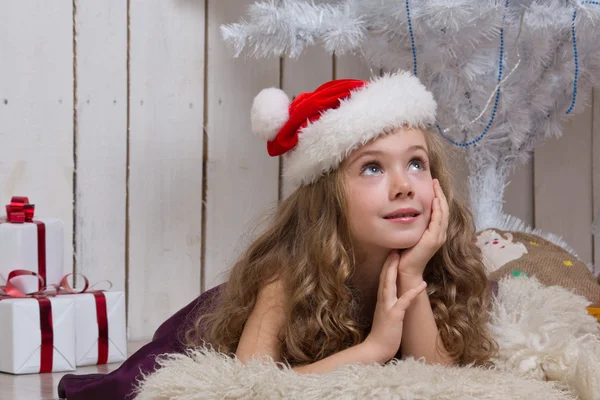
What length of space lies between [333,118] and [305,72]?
41.0 inches

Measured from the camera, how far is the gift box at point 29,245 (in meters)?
1.64

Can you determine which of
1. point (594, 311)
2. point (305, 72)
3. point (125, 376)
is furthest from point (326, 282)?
point (305, 72)

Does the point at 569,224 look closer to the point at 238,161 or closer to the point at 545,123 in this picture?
the point at 545,123

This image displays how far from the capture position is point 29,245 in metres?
1.66

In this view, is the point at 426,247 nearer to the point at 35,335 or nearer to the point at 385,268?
the point at 385,268

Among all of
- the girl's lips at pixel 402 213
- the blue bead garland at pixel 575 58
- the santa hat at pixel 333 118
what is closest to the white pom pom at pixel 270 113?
the santa hat at pixel 333 118

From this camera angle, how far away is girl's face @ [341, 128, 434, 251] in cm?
121

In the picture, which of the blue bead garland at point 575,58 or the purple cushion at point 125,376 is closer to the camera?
the purple cushion at point 125,376

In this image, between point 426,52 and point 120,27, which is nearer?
point 426,52

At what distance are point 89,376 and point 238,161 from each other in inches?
35.3

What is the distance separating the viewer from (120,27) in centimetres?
198

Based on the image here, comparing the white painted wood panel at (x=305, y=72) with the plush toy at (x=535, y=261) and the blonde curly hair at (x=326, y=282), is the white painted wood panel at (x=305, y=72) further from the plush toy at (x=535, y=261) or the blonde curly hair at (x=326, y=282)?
the blonde curly hair at (x=326, y=282)

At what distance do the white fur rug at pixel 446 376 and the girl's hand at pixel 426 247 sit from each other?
18cm

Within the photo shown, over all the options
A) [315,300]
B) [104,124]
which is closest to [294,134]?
[315,300]
